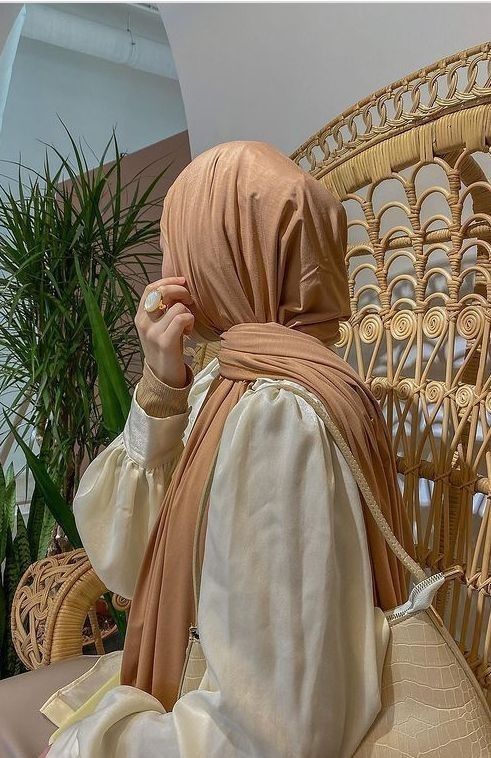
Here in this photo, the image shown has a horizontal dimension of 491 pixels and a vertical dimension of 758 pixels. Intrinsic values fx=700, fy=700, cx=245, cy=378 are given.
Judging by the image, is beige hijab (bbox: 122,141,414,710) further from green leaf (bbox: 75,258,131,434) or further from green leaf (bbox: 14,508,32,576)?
green leaf (bbox: 14,508,32,576)

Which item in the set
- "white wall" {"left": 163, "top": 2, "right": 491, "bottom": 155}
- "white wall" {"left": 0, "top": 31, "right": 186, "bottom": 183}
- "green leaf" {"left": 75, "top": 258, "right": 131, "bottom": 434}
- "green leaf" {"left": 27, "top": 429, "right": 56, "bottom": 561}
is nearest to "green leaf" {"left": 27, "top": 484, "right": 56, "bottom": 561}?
"green leaf" {"left": 27, "top": 429, "right": 56, "bottom": 561}

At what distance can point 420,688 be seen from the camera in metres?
0.73

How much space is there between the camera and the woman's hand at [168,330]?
0.86 m

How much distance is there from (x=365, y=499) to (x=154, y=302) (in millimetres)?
347

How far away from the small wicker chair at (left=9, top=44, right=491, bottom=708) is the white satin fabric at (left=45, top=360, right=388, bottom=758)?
0.39 meters

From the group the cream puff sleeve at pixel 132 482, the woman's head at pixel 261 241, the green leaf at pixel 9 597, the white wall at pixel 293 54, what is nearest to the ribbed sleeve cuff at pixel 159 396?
the cream puff sleeve at pixel 132 482

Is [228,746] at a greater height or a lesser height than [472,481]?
lesser

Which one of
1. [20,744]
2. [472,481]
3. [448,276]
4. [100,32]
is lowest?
[20,744]

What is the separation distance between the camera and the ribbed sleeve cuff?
0.90 meters

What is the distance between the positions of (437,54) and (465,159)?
368mm

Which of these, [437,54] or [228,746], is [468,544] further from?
[437,54]

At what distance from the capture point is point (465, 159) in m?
1.11

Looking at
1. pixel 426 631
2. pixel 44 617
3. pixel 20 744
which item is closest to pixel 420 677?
pixel 426 631

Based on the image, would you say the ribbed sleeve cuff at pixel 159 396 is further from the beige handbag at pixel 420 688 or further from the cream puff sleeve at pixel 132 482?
the beige handbag at pixel 420 688
